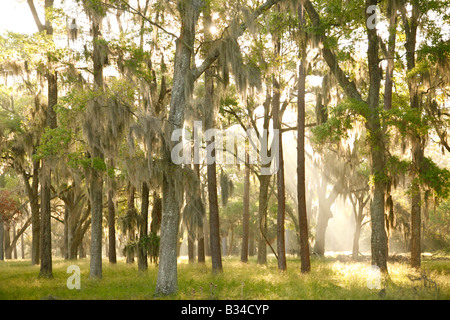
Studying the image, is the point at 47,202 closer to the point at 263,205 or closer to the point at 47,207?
the point at 47,207

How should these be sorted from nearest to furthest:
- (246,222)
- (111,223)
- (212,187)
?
(212,187)
(111,223)
(246,222)

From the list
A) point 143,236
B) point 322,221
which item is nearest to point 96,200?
point 143,236

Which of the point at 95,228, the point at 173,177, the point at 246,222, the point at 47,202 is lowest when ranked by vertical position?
the point at 246,222

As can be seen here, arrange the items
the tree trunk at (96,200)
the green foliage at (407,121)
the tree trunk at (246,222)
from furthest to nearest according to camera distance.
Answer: the tree trunk at (246,222) → the tree trunk at (96,200) → the green foliage at (407,121)

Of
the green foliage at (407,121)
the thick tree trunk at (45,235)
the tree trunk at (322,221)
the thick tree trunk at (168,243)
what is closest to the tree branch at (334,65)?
the green foliage at (407,121)

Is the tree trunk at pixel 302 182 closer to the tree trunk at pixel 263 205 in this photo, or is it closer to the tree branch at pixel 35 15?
the tree trunk at pixel 263 205

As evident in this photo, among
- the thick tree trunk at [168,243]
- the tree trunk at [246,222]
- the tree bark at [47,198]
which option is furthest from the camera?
the tree trunk at [246,222]

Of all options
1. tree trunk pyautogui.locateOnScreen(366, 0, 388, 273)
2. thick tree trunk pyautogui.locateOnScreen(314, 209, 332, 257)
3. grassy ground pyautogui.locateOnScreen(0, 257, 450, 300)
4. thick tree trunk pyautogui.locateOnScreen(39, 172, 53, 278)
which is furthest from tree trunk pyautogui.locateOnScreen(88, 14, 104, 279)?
thick tree trunk pyautogui.locateOnScreen(314, 209, 332, 257)

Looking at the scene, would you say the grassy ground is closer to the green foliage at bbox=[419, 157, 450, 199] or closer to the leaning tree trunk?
the leaning tree trunk

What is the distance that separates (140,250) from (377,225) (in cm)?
983
